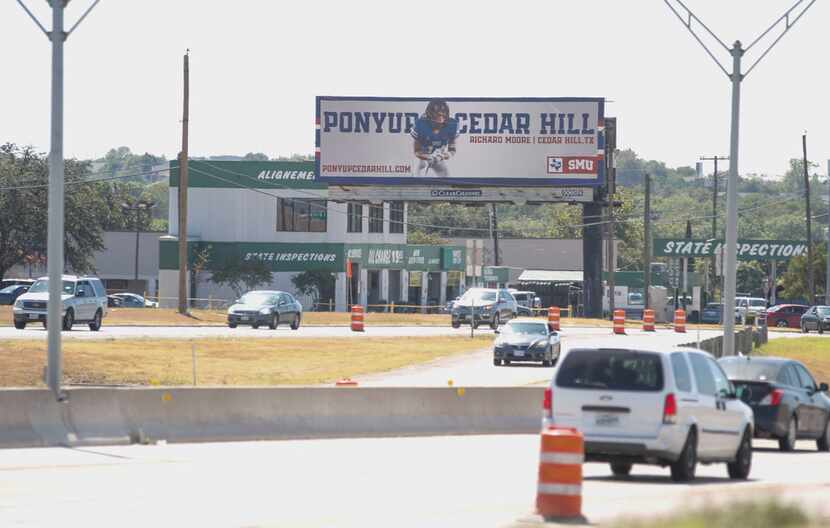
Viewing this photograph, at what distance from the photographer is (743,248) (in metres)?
103

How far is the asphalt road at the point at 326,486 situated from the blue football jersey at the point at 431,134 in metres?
56.3

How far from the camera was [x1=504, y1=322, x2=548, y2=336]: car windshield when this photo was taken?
4506cm

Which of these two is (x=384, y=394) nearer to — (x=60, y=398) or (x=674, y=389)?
(x=60, y=398)

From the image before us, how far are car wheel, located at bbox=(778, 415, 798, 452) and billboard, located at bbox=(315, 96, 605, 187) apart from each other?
54470 mm

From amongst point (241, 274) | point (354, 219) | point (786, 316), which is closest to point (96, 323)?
point (241, 274)

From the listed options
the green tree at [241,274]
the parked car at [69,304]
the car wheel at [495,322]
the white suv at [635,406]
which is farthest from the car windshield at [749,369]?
the green tree at [241,274]

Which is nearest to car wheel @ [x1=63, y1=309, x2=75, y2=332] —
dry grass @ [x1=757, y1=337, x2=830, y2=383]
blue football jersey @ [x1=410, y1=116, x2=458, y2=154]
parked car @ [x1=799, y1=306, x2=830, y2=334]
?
dry grass @ [x1=757, y1=337, x2=830, y2=383]

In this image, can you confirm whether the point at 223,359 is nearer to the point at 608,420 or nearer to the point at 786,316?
the point at 608,420

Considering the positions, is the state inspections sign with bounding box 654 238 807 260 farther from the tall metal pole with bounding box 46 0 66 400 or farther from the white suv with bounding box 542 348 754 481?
the white suv with bounding box 542 348 754 481

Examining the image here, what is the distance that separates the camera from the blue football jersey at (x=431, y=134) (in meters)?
79.2

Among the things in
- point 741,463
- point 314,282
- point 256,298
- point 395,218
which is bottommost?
point 741,463

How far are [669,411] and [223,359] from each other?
25.2 metres

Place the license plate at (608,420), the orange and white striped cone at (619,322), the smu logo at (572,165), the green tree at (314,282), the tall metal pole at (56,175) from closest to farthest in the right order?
1. the license plate at (608,420)
2. the tall metal pole at (56,175)
3. the orange and white striped cone at (619,322)
4. the smu logo at (572,165)
5. the green tree at (314,282)

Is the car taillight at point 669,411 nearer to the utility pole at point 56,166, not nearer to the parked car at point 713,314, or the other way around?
the utility pole at point 56,166
